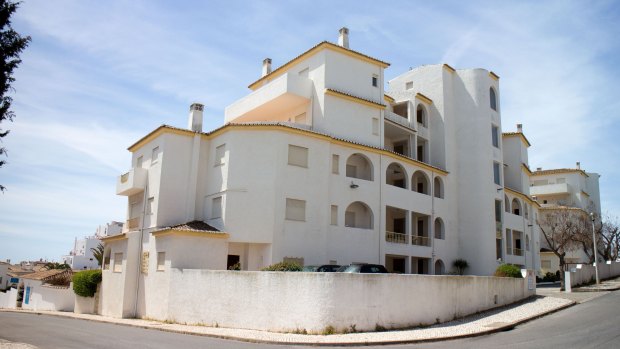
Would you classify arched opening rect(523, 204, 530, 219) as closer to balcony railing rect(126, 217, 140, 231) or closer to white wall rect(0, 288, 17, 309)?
balcony railing rect(126, 217, 140, 231)

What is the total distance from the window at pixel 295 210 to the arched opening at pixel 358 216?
458cm

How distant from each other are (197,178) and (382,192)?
12.4 m

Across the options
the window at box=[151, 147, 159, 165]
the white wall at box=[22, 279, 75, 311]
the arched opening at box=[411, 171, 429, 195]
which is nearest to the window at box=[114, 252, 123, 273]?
the window at box=[151, 147, 159, 165]

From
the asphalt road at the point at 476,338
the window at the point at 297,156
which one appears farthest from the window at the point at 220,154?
A: the asphalt road at the point at 476,338

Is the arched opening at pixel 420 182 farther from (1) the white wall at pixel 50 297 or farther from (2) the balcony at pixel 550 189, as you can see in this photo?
(2) the balcony at pixel 550 189

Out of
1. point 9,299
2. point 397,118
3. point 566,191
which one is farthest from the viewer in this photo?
point 566,191

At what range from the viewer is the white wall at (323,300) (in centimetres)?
1831

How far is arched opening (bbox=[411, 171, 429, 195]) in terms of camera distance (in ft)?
129

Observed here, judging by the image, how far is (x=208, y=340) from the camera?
57.7 feet

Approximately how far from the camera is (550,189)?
220ft

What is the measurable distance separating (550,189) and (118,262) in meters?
57.3

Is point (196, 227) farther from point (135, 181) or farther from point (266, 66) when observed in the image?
point (266, 66)

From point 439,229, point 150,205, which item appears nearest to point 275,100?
point 150,205

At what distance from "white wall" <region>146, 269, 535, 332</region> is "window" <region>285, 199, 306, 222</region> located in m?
6.73
